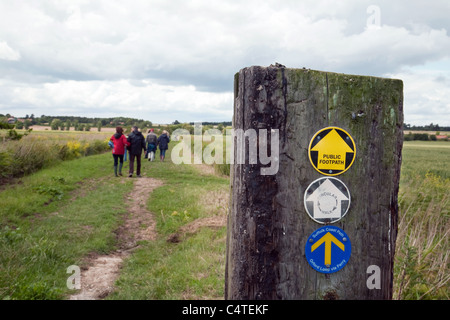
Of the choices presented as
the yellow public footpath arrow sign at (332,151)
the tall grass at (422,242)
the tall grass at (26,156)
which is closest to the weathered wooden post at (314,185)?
the yellow public footpath arrow sign at (332,151)

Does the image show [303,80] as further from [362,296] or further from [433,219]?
[433,219]

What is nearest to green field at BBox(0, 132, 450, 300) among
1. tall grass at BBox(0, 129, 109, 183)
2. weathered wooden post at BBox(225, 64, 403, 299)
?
tall grass at BBox(0, 129, 109, 183)

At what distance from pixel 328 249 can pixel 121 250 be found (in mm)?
5136

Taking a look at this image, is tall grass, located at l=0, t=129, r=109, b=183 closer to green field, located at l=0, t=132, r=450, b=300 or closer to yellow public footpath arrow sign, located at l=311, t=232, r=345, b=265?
green field, located at l=0, t=132, r=450, b=300

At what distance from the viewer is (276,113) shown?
63.7 inches

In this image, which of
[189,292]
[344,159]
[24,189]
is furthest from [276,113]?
[24,189]

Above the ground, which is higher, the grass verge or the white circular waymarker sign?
the white circular waymarker sign

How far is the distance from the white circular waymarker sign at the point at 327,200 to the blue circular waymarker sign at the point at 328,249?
65 mm

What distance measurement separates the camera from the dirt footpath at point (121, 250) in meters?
4.40

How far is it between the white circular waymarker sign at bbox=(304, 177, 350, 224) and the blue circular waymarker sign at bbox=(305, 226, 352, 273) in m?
0.07

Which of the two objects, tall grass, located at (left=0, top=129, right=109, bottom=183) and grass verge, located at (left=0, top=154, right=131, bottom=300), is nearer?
grass verge, located at (left=0, top=154, right=131, bottom=300)

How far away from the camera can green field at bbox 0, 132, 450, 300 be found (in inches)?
151

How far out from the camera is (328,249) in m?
1.69

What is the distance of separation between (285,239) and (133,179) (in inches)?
475
